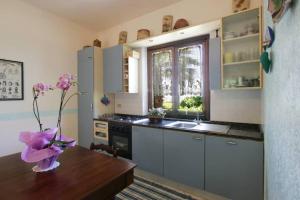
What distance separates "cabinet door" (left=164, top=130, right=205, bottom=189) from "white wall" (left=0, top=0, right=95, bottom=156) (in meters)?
2.24

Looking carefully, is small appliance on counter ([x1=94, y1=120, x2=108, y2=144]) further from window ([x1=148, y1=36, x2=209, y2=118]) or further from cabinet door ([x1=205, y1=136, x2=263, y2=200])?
cabinet door ([x1=205, y1=136, x2=263, y2=200])

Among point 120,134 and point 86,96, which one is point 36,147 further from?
point 86,96

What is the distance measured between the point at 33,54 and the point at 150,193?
288cm

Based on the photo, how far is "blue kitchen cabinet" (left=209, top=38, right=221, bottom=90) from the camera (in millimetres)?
2143

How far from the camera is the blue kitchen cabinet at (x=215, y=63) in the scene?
2.14 m

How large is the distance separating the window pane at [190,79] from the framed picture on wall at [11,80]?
8.50ft

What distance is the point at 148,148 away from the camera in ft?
8.00

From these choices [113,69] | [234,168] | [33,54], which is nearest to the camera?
[234,168]

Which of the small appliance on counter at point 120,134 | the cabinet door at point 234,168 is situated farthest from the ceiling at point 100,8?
the cabinet door at point 234,168

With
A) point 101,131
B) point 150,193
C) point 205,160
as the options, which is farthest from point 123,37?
point 150,193

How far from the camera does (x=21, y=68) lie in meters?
2.66

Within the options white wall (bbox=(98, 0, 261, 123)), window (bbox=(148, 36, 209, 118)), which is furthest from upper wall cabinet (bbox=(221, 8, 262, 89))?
window (bbox=(148, 36, 209, 118))

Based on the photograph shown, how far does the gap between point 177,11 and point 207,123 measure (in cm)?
187

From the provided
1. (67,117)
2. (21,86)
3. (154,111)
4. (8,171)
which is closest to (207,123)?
(154,111)
